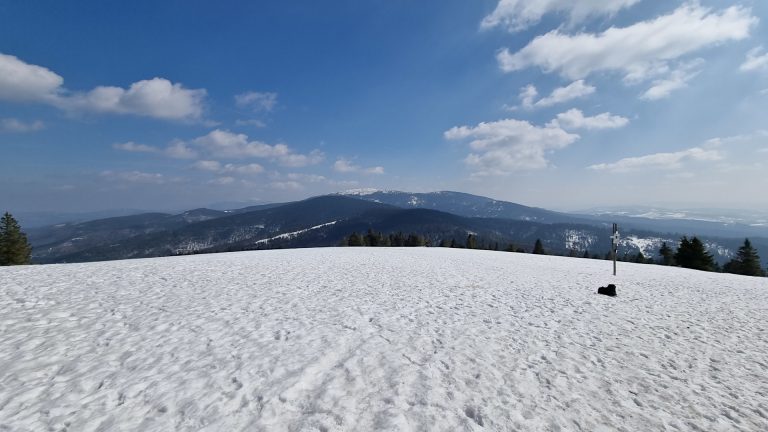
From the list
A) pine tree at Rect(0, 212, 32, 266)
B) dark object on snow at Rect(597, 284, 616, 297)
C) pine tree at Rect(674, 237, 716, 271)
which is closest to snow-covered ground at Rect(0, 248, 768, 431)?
dark object on snow at Rect(597, 284, 616, 297)

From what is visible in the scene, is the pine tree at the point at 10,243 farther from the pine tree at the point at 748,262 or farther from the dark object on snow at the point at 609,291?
the pine tree at the point at 748,262

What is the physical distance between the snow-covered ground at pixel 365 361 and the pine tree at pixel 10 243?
52628 millimetres

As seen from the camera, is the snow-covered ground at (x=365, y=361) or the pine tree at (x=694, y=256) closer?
the snow-covered ground at (x=365, y=361)

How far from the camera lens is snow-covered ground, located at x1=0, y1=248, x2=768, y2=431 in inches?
214

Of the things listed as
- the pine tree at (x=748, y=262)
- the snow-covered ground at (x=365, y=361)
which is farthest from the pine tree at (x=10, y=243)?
the pine tree at (x=748, y=262)

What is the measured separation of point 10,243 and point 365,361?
70270 mm

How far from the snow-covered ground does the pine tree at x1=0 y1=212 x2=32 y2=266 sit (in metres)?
52.6

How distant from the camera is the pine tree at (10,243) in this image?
46938 millimetres

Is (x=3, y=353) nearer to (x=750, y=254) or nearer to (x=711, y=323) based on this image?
(x=711, y=323)

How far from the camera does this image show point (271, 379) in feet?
21.2

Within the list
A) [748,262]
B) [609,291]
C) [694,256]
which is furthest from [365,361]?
[748,262]

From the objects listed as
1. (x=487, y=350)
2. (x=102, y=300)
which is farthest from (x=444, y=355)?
(x=102, y=300)

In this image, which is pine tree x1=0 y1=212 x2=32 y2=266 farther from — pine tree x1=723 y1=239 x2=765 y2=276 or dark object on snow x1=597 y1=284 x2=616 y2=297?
pine tree x1=723 y1=239 x2=765 y2=276

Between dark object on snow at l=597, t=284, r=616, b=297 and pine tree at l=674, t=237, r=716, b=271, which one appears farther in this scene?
pine tree at l=674, t=237, r=716, b=271
